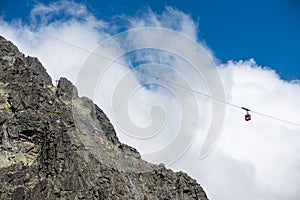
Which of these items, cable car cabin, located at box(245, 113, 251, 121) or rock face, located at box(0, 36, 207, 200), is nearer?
cable car cabin, located at box(245, 113, 251, 121)

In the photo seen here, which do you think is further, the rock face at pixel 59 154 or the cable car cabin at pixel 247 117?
the rock face at pixel 59 154

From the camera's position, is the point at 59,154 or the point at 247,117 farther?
the point at 59,154

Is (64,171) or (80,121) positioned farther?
(80,121)

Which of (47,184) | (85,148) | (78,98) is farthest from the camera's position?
(78,98)

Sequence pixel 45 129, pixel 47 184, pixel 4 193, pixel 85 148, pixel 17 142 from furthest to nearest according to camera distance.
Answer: pixel 85 148 → pixel 45 129 → pixel 17 142 → pixel 47 184 → pixel 4 193

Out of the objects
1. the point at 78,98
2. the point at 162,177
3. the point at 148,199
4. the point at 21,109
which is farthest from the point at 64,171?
the point at 78,98

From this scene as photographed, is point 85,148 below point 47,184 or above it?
above

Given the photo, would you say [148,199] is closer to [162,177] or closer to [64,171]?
[162,177]

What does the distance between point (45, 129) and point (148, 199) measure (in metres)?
26.7

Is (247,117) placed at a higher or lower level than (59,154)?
lower

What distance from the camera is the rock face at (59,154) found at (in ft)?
225

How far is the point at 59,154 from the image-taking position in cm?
7462

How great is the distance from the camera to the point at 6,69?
8912 centimetres

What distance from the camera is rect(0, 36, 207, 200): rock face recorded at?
225ft
